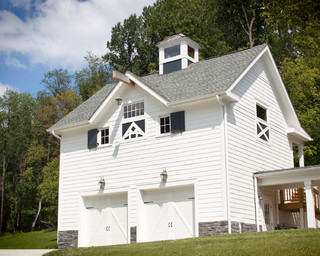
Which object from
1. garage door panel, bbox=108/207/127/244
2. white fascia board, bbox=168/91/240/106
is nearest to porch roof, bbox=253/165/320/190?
white fascia board, bbox=168/91/240/106

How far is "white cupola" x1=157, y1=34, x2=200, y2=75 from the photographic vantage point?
2150 centimetres

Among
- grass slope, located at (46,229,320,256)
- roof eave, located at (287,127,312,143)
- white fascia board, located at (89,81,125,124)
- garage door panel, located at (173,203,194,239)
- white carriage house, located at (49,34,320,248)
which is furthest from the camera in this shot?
roof eave, located at (287,127,312,143)

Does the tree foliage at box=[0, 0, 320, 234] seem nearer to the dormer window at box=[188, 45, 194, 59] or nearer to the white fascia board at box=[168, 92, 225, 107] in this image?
the dormer window at box=[188, 45, 194, 59]

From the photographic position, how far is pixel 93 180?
1959 centimetres

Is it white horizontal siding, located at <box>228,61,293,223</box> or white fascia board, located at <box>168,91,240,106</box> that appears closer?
white fascia board, located at <box>168,91,240,106</box>

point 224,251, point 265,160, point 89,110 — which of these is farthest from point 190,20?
point 224,251

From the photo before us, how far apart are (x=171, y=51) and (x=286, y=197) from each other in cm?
878

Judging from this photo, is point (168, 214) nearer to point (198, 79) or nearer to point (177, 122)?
point (177, 122)

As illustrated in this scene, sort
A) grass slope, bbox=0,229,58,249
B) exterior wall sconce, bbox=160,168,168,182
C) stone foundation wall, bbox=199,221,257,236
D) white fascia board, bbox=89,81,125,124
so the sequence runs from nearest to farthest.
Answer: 1. stone foundation wall, bbox=199,221,257,236
2. exterior wall sconce, bbox=160,168,168,182
3. white fascia board, bbox=89,81,125,124
4. grass slope, bbox=0,229,58,249

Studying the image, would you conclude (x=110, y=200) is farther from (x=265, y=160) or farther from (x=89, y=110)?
(x=265, y=160)

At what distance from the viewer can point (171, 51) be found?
22047 mm

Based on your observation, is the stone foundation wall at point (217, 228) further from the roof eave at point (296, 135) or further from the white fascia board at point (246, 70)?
the roof eave at point (296, 135)

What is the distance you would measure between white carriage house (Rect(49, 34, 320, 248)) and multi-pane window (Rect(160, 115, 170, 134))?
4cm

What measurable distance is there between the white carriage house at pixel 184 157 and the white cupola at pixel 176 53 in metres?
0.05
